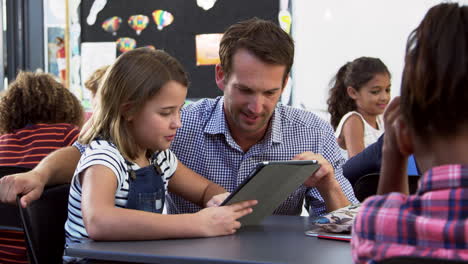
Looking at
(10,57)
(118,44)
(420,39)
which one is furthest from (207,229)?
(10,57)

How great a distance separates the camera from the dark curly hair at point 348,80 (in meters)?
3.52

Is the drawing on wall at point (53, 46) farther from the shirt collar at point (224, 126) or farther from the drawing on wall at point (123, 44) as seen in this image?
the shirt collar at point (224, 126)

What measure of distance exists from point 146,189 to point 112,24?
2731mm

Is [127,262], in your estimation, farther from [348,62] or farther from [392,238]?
[348,62]

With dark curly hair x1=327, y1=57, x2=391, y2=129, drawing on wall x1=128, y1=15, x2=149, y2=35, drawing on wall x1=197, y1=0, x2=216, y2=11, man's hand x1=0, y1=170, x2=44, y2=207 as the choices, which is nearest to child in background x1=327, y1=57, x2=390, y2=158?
dark curly hair x1=327, y1=57, x2=391, y2=129

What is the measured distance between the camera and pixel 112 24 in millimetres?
4145

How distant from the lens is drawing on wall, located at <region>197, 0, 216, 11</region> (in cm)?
390

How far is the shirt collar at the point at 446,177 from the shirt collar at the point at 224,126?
3.59ft

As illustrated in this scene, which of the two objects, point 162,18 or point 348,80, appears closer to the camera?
point 348,80

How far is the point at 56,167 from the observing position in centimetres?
175

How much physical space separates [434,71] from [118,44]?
3514 mm

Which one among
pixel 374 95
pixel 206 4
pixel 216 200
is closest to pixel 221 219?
pixel 216 200

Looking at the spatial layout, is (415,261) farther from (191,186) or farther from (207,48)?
(207,48)


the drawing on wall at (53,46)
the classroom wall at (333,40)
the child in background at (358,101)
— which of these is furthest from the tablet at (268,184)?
the drawing on wall at (53,46)
